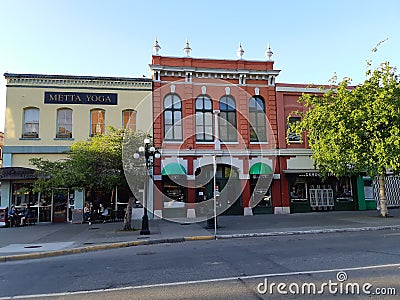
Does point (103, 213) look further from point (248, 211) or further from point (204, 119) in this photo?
point (248, 211)

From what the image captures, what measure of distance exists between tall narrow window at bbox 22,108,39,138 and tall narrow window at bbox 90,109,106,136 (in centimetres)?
330

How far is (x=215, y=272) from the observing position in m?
7.12

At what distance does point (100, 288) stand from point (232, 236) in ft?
25.8

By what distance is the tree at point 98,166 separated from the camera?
14.5m

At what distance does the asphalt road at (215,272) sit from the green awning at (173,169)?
10106 millimetres

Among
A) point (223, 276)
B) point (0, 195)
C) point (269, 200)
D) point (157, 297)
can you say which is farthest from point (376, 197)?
point (0, 195)

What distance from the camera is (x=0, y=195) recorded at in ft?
65.1

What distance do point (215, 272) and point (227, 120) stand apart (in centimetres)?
1627

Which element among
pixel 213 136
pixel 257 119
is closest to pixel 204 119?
pixel 213 136

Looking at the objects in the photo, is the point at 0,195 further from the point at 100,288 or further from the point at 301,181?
the point at 301,181

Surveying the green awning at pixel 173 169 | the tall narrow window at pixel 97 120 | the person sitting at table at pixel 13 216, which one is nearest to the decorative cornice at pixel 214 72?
the tall narrow window at pixel 97 120

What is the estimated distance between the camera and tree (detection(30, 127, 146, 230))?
1446cm

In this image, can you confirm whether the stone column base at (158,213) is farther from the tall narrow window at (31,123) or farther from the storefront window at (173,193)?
the tall narrow window at (31,123)

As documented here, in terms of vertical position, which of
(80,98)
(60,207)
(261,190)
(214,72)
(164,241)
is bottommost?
(164,241)
